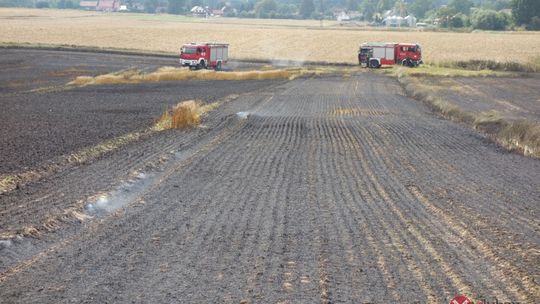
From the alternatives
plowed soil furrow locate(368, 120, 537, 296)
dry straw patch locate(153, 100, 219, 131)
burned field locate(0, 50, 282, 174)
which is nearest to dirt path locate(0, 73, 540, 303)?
plowed soil furrow locate(368, 120, 537, 296)

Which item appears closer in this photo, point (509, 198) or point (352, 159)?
point (509, 198)

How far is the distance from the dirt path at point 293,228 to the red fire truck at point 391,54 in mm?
57483

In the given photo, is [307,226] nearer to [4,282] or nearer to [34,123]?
[4,282]

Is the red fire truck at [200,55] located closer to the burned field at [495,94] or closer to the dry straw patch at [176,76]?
the dry straw patch at [176,76]

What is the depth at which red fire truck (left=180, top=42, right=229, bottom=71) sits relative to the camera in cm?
7262

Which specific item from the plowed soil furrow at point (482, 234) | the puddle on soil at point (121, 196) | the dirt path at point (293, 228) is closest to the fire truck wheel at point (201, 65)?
the dirt path at point (293, 228)

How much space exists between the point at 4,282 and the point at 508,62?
254 feet

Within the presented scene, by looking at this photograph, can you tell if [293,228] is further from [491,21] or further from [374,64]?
[491,21]

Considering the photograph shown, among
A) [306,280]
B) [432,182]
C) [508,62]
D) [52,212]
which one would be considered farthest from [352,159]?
[508,62]

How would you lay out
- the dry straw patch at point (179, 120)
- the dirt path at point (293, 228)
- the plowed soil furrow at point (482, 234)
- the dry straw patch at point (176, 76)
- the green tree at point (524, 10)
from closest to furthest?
the dirt path at point (293, 228) → the plowed soil furrow at point (482, 234) → the dry straw patch at point (179, 120) → the dry straw patch at point (176, 76) → the green tree at point (524, 10)

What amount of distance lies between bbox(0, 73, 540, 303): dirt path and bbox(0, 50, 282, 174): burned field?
219 centimetres

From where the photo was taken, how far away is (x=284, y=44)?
383 feet

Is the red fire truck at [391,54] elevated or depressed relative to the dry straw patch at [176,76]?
elevated

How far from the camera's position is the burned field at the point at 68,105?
22188 millimetres
